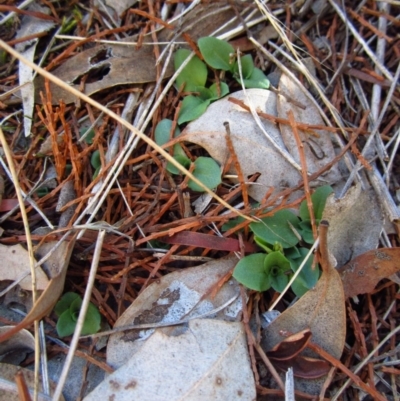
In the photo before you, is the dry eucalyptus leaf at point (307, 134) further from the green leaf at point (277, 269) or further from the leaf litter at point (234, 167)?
the green leaf at point (277, 269)

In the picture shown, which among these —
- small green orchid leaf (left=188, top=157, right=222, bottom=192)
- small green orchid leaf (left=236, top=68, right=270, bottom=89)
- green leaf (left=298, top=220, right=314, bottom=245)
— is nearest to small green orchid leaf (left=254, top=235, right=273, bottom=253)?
green leaf (left=298, top=220, right=314, bottom=245)

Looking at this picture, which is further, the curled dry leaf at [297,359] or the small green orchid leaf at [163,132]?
the small green orchid leaf at [163,132]

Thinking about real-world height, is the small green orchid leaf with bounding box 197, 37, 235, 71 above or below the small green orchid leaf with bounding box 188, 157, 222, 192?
above

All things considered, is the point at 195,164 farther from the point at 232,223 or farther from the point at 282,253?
the point at 282,253

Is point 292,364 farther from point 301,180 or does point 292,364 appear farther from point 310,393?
point 301,180

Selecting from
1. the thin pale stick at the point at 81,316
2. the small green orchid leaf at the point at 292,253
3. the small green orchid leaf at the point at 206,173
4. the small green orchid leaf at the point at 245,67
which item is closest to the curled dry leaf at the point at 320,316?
the small green orchid leaf at the point at 292,253

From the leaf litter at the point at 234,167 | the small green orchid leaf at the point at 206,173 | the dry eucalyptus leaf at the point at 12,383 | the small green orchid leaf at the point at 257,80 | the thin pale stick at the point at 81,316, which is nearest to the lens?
the thin pale stick at the point at 81,316

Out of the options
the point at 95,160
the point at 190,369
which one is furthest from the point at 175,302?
the point at 95,160

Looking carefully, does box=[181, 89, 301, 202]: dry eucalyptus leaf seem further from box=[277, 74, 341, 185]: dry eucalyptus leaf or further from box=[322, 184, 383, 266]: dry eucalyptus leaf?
box=[322, 184, 383, 266]: dry eucalyptus leaf
